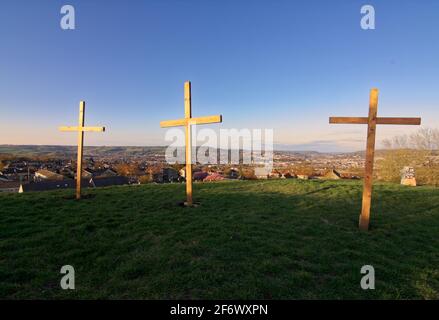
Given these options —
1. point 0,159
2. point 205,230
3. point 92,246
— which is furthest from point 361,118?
point 0,159

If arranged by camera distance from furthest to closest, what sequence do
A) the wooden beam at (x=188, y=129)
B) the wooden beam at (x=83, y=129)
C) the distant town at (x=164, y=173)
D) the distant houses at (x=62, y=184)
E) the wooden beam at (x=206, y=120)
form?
the distant town at (x=164, y=173)
the distant houses at (x=62, y=184)
the wooden beam at (x=83, y=129)
the wooden beam at (x=188, y=129)
the wooden beam at (x=206, y=120)

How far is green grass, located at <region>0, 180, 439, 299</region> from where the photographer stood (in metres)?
3.59

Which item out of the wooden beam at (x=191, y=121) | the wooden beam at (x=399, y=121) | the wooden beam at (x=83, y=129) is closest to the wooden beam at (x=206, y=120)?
the wooden beam at (x=191, y=121)

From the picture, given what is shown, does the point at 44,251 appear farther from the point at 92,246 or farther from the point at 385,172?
the point at 385,172

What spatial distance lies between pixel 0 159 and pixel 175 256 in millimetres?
66985

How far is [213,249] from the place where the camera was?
4934 millimetres

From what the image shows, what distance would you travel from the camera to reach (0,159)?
53500 mm

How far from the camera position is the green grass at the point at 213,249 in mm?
3588

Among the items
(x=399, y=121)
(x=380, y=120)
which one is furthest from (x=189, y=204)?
(x=399, y=121)

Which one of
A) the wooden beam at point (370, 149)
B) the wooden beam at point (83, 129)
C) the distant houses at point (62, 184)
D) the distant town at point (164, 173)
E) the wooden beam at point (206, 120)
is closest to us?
the wooden beam at point (370, 149)
